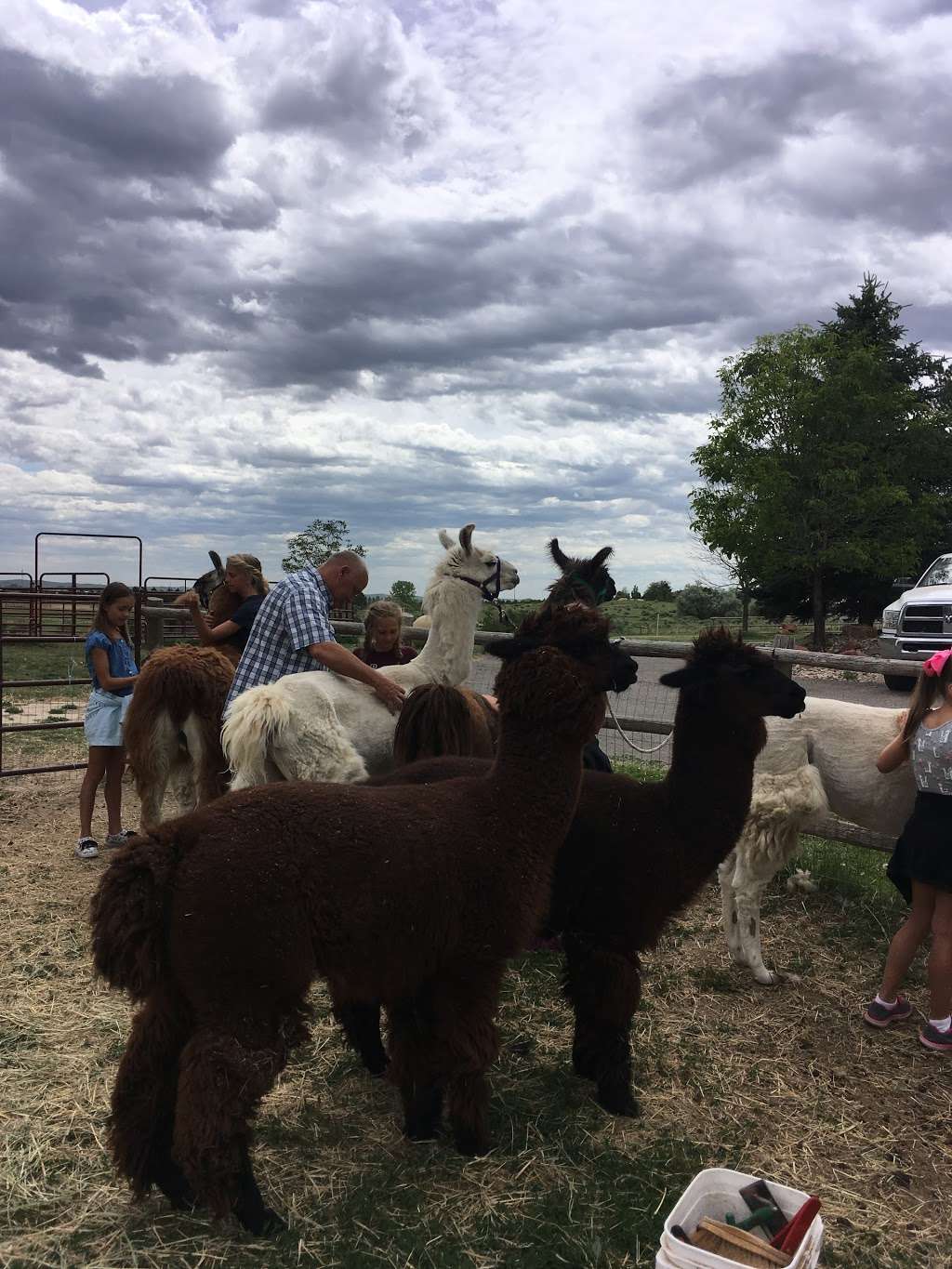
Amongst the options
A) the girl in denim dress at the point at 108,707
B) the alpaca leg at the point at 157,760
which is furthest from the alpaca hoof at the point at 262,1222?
the girl in denim dress at the point at 108,707

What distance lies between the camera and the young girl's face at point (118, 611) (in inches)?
263

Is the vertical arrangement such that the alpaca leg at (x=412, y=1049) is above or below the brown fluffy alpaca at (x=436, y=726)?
below

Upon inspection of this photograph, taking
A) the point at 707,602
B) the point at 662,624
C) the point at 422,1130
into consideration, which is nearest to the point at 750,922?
the point at 422,1130

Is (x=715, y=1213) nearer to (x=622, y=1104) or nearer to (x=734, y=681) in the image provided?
(x=622, y=1104)

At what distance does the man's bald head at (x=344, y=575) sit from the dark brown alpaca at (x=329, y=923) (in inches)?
73.9

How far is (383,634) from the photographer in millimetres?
5715

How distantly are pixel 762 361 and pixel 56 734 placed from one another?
85.3ft

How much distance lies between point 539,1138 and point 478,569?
296cm

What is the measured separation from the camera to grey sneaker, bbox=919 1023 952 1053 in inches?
151

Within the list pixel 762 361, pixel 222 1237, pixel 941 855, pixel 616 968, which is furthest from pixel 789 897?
pixel 762 361

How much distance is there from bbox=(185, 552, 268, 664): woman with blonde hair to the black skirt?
4026mm

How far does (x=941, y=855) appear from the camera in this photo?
3775mm

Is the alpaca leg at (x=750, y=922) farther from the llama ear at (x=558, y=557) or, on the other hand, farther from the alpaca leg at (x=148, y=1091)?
the alpaca leg at (x=148, y=1091)

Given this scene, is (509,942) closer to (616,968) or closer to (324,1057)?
(616,968)
